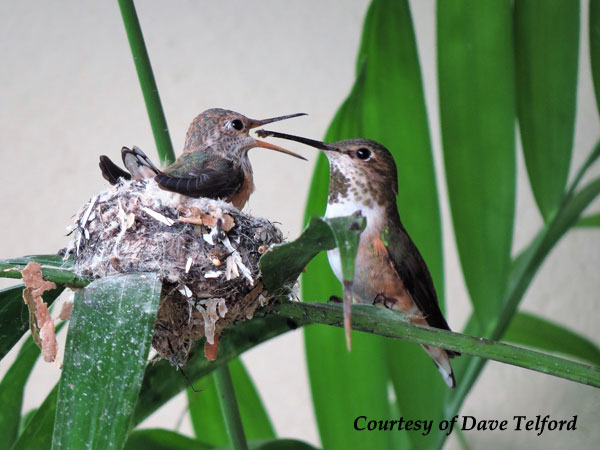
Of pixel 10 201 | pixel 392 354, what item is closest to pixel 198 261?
pixel 392 354

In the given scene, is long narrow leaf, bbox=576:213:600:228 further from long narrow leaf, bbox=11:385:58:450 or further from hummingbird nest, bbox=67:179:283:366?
long narrow leaf, bbox=11:385:58:450

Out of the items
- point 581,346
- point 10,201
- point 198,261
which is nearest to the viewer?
point 198,261

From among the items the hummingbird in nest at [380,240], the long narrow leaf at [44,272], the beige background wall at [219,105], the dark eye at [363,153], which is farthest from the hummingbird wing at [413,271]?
the beige background wall at [219,105]

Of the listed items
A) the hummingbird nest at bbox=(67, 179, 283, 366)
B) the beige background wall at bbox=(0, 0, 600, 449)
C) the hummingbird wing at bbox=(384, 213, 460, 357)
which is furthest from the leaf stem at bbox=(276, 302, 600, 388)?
the beige background wall at bbox=(0, 0, 600, 449)

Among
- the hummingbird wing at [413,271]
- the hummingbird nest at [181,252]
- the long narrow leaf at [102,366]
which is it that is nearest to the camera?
the long narrow leaf at [102,366]

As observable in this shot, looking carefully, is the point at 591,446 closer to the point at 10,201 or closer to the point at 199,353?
the point at 199,353

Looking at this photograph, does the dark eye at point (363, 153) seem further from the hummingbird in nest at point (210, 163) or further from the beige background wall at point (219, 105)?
the beige background wall at point (219, 105)
